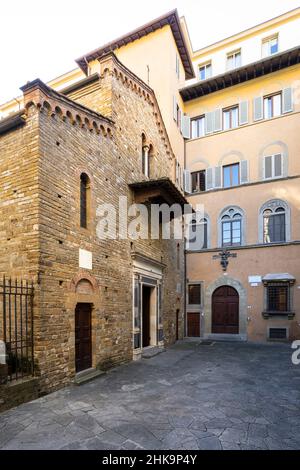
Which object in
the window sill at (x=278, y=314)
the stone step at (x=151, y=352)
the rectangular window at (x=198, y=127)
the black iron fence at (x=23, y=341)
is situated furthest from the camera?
the rectangular window at (x=198, y=127)

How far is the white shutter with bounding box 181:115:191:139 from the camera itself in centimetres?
1948

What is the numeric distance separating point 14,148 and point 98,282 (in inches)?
157

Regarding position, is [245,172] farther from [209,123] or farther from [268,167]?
[209,123]

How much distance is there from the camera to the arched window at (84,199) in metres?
8.59

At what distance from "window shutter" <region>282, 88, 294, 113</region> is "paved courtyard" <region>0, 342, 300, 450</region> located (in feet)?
43.8

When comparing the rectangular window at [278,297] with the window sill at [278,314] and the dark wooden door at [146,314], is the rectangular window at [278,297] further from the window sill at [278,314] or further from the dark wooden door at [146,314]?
the dark wooden door at [146,314]

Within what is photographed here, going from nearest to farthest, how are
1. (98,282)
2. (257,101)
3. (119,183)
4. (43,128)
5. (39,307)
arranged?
(39,307) < (43,128) < (98,282) < (119,183) < (257,101)

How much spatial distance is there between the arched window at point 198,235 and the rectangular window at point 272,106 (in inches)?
264

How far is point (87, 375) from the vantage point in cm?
805

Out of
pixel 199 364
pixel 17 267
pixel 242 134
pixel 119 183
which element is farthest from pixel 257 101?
pixel 17 267

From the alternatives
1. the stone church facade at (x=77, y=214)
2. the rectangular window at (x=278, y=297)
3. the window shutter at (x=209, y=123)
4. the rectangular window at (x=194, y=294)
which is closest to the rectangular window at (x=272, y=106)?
the window shutter at (x=209, y=123)

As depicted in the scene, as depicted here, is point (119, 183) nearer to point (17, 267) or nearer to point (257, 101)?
point (17, 267)
